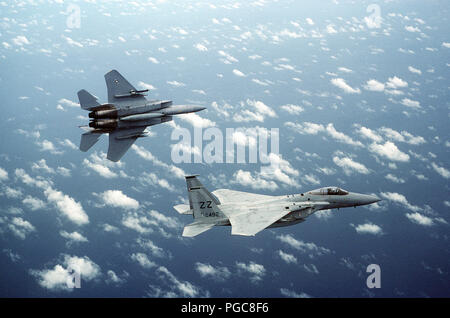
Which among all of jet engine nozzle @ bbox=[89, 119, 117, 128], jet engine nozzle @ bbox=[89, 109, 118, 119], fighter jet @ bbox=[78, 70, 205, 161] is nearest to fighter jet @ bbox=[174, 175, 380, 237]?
fighter jet @ bbox=[78, 70, 205, 161]

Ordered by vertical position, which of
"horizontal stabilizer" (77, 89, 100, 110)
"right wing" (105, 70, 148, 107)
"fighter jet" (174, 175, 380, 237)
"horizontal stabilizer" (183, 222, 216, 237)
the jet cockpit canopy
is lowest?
"horizontal stabilizer" (183, 222, 216, 237)

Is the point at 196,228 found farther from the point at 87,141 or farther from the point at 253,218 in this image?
the point at 87,141

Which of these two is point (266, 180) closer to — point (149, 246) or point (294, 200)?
point (149, 246)

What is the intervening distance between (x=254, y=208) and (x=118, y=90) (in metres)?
13.2

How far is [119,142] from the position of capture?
34000mm

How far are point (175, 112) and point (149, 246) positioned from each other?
47.7m

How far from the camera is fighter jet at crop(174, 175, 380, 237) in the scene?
30109 mm

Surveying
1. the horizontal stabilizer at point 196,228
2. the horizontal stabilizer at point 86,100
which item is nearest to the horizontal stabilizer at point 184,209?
the horizontal stabilizer at point 196,228

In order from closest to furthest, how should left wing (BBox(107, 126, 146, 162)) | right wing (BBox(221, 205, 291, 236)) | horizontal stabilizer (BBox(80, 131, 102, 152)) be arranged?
right wing (BBox(221, 205, 291, 236)) < horizontal stabilizer (BBox(80, 131, 102, 152)) < left wing (BBox(107, 126, 146, 162))

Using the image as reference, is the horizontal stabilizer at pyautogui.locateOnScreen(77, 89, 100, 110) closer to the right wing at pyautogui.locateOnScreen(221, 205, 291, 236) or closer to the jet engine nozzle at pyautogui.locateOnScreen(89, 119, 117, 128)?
the jet engine nozzle at pyautogui.locateOnScreen(89, 119, 117, 128)

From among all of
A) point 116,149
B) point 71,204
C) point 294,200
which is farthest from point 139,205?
point 294,200

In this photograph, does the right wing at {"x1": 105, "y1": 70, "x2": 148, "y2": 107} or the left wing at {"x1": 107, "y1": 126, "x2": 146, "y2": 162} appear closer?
the right wing at {"x1": 105, "y1": 70, "x2": 148, "y2": 107}

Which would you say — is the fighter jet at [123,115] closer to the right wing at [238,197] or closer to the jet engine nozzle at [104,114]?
the jet engine nozzle at [104,114]

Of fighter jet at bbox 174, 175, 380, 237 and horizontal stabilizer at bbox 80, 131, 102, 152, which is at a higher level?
horizontal stabilizer at bbox 80, 131, 102, 152
